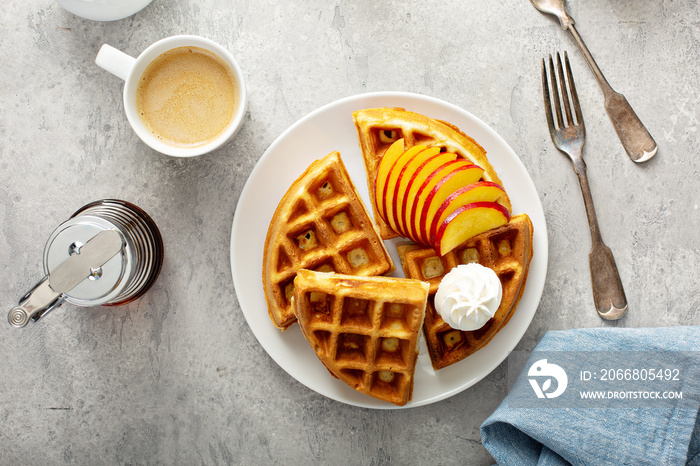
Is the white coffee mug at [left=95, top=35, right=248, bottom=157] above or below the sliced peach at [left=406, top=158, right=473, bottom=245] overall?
below

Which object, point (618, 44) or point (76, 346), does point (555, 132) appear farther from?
point (76, 346)

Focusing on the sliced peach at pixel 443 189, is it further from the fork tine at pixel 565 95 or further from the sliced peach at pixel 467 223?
the fork tine at pixel 565 95

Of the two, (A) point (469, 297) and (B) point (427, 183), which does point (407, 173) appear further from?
(A) point (469, 297)

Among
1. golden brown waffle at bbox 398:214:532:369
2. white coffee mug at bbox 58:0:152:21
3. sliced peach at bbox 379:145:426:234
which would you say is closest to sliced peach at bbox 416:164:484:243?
sliced peach at bbox 379:145:426:234

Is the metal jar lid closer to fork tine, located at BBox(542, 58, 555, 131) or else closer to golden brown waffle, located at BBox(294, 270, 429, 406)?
golden brown waffle, located at BBox(294, 270, 429, 406)

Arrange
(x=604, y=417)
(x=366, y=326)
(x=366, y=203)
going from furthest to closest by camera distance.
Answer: (x=366, y=203) → (x=604, y=417) → (x=366, y=326)

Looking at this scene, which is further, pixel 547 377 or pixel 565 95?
pixel 565 95

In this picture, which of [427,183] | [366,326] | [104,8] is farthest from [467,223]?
[104,8]
